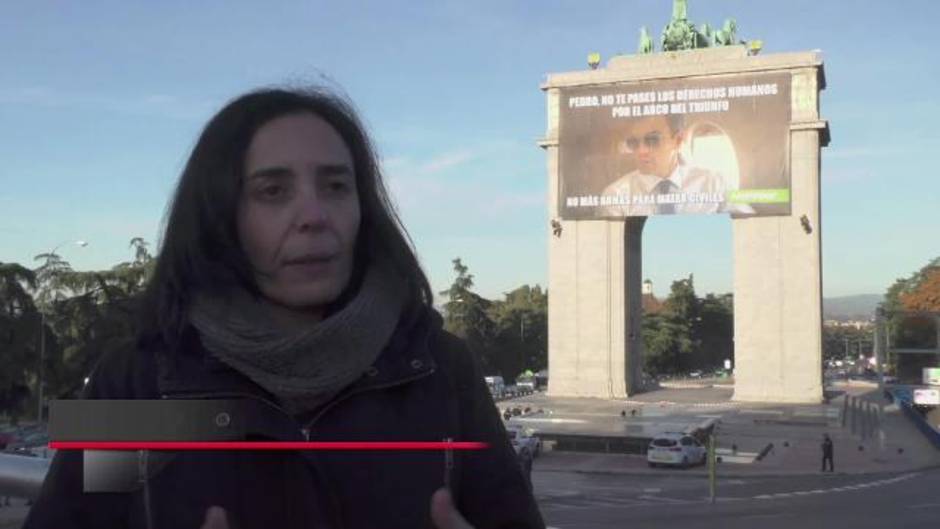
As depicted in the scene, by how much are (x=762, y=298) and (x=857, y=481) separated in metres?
24.4

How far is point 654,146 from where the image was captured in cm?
4953

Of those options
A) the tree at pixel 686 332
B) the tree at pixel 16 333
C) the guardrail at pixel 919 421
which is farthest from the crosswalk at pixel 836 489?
the tree at pixel 686 332

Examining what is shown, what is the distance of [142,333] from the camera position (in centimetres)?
169

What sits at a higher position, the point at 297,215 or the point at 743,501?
the point at 297,215

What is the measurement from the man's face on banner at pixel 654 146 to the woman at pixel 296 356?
48759 mm

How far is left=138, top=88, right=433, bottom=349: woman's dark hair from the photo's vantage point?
1734 millimetres

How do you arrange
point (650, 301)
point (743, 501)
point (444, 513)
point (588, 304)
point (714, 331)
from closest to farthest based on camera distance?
1. point (444, 513)
2. point (743, 501)
3. point (588, 304)
4. point (714, 331)
5. point (650, 301)

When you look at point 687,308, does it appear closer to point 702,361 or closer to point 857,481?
point 702,361

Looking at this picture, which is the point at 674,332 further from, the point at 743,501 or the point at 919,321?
the point at 743,501

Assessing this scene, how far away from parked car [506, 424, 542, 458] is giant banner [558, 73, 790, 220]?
18.8 m

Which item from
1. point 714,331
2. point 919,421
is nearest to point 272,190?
point 919,421

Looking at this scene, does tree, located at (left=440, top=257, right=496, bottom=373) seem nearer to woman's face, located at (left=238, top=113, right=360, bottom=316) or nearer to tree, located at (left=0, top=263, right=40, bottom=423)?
tree, located at (left=0, top=263, right=40, bottom=423)

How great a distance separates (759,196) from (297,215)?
4887 cm

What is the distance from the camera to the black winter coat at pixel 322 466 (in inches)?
58.1
